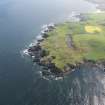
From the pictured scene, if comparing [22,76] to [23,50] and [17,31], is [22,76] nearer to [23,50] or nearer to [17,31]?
[23,50]

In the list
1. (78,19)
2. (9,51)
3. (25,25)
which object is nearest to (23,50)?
(9,51)

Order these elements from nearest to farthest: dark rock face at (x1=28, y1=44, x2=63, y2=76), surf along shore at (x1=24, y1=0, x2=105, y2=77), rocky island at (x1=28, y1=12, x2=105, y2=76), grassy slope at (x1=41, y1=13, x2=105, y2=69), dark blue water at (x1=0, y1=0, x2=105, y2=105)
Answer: dark blue water at (x1=0, y1=0, x2=105, y2=105)
dark rock face at (x1=28, y1=44, x2=63, y2=76)
surf along shore at (x1=24, y1=0, x2=105, y2=77)
rocky island at (x1=28, y1=12, x2=105, y2=76)
grassy slope at (x1=41, y1=13, x2=105, y2=69)

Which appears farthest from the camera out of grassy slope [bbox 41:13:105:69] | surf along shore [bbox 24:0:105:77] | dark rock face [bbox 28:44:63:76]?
grassy slope [bbox 41:13:105:69]

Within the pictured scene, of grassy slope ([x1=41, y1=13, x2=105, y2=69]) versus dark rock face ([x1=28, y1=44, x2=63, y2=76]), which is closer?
dark rock face ([x1=28, y1=44, x2=63, y2=76])

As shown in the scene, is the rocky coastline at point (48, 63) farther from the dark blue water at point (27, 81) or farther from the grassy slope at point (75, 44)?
the dark blue water at point (27, 81)

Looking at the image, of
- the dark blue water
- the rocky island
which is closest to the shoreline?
the rocky island

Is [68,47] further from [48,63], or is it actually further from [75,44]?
[48,63]

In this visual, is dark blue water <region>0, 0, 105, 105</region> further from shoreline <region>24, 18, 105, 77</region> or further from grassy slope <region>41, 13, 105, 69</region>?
grassy slope <region>41, 13, 105, 69</region>

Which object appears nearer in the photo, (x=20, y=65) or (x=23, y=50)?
(x=20, y=65)
